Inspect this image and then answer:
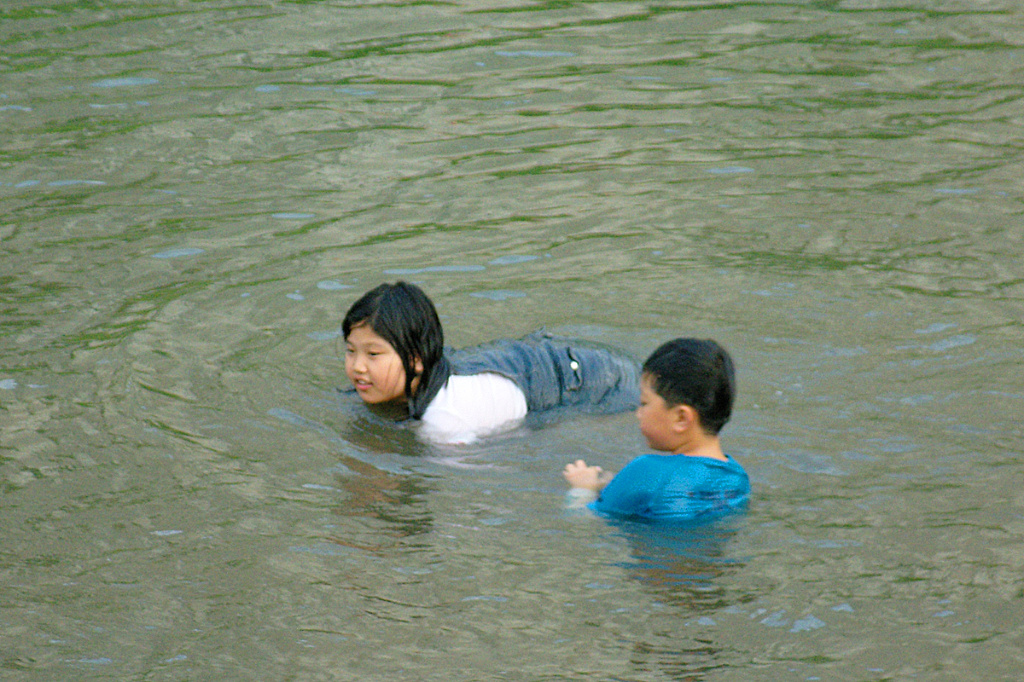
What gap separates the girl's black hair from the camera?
576 cm

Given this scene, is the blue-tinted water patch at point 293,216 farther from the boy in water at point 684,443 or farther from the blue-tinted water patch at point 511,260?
the boy in water at point 684,443

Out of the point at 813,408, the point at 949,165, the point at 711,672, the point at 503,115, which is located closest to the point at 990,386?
the point at 813,408

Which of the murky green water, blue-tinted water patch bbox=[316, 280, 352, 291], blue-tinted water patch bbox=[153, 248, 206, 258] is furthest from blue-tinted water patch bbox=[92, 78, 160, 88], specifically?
blue-tinted water patch bbox=[316, 280, 352, 291]

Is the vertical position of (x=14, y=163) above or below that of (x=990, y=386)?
above

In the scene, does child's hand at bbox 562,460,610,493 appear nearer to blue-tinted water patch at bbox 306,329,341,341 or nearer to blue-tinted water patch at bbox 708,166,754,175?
blue-tinted water patch at bbox 306,329,341,341

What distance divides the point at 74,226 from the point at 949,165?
5839 millimetres

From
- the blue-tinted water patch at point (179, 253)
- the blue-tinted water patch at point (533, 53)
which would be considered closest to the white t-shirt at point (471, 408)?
the blue-tinted water patch at point (179, 253)

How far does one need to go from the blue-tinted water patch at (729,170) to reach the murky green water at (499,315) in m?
0.02

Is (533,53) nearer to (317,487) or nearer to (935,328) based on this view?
(935,328)

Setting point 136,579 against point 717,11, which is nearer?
point 136,579

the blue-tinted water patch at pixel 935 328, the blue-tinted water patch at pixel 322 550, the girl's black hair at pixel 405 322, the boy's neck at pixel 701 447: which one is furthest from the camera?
the blue-tinted water patch at pixel 935 328

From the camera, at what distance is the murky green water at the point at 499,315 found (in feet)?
14.9

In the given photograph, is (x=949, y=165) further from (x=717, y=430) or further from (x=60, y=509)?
(x=60, y=509)

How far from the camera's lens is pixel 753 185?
8781 mm
